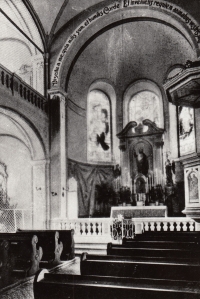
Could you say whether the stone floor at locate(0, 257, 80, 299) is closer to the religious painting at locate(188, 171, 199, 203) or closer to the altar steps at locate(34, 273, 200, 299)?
the altar steps at locate(34, 273, 200, 299)

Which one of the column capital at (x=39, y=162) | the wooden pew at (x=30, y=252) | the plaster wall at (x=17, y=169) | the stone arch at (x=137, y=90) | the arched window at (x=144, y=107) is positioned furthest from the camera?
the arched window at (x=144, y=107)

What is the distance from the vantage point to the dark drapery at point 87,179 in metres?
13.0

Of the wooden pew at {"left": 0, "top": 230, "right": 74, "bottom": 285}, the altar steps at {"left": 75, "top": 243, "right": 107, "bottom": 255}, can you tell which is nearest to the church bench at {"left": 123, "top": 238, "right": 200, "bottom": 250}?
the wooden pew at {"left": 0, "top": 230, "right": 74, "bottom": 285}

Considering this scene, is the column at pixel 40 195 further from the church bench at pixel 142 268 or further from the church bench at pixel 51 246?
the church bench at pixel 142 268

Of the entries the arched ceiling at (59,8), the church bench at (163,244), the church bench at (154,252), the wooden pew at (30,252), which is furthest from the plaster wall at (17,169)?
the church bench at (154,252)

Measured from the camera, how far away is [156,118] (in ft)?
49.6

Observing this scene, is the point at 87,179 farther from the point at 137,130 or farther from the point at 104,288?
the point at 104,288

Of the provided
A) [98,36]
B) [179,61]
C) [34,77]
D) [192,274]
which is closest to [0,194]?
[34,77]

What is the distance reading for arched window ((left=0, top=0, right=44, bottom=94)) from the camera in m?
11.3

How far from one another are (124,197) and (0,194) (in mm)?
5058

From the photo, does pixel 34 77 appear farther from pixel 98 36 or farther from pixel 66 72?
pixel 98 36

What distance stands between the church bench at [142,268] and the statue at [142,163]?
10188mm

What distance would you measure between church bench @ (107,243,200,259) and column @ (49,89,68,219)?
651 centimetres

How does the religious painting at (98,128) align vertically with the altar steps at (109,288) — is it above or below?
above
